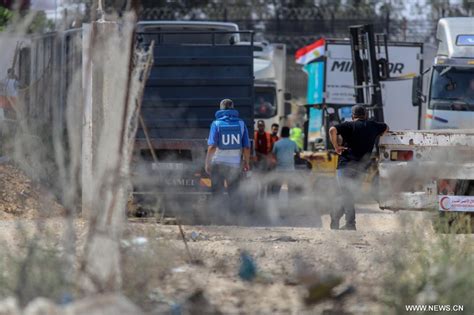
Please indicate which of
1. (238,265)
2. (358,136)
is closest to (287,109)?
(358,136)

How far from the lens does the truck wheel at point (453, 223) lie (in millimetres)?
8406

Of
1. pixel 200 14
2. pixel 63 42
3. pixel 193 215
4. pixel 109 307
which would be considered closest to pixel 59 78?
pixel 63 42

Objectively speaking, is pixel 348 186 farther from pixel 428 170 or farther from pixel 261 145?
pixel 261 145

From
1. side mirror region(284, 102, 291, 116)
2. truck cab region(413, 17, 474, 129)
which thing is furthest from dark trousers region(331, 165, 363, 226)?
side mirror region(284, 102, 291, 116)

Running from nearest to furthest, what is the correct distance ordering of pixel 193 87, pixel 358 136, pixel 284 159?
pixel 358 136, pixel 193 87, pixel 284 159

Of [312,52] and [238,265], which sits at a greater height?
[238,265]

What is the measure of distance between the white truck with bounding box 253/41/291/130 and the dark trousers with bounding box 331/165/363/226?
9.47 metres

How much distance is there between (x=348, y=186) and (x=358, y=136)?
63 cm

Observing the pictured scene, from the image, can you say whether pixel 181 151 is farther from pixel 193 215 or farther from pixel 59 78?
pixel 59 78

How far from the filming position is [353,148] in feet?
37.6

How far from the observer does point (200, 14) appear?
112ft

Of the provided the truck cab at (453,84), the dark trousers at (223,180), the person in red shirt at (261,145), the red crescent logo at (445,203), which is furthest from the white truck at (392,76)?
the red crescent logo at (445,203)

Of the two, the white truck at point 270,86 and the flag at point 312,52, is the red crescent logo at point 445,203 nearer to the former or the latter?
the white truck at point 270,86

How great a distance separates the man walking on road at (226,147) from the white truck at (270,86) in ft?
29.2
